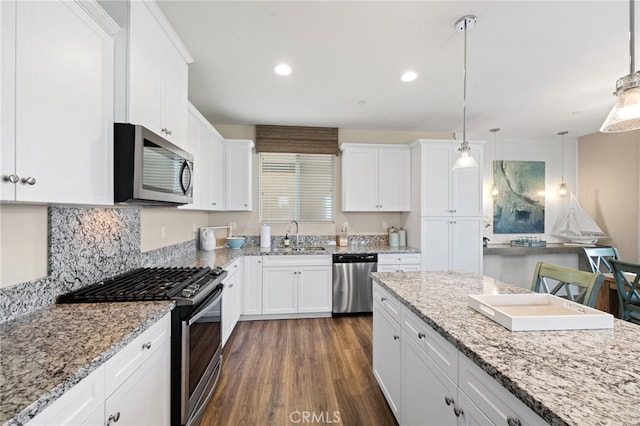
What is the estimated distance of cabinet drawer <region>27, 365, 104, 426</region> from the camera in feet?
2.48

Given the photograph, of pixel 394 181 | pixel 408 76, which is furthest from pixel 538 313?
pixel 394 181

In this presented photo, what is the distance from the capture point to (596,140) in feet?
14.7

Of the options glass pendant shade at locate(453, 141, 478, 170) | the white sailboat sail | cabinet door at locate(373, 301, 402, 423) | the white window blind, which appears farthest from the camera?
the white sailboat sail

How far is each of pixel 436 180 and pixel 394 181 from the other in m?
0.58

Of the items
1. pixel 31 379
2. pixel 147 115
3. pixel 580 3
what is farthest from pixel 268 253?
pixel 580 3

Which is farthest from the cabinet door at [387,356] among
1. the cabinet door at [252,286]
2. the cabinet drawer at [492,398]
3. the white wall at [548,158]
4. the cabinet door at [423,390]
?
the white wall at [548,158]

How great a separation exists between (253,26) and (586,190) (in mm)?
5692

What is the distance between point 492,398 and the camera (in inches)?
34.9

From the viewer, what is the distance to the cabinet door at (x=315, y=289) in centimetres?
358

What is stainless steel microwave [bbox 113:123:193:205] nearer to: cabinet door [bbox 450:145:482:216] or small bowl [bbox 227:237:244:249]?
small bowl [bbox 227:237:244:249]

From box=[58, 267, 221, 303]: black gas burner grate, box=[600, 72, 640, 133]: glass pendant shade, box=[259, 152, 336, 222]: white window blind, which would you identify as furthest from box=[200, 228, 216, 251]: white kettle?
box=[600, 72, 640, 133]: glass pendant shade

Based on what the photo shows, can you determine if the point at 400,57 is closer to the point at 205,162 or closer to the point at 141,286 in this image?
the point at 205,162

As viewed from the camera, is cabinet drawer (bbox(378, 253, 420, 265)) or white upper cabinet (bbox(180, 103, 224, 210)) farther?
cabinet drawer (bbox(378, 253, 420, 265))

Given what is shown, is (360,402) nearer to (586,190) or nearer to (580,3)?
(580,3)
